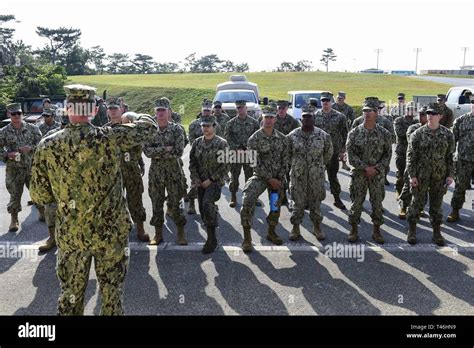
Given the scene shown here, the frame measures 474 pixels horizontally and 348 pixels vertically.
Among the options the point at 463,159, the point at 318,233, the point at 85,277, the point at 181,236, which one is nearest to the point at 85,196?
the point at 85,277

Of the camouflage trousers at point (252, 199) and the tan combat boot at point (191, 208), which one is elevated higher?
the camouflage trousers at point (252, 199)

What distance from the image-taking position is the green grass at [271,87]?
42138 mm

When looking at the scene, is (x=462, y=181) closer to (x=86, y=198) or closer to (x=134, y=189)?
(x=134, y=189)

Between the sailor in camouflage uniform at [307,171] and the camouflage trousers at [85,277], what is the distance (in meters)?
3.72

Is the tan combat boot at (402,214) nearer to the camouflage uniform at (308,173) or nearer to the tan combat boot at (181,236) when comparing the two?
the camouflage uniform at (308,173)

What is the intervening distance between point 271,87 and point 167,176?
53.7 m

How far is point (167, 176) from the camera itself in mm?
6641

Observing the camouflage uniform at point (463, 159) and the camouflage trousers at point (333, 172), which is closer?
the camouflage uniform at point (463, 159)

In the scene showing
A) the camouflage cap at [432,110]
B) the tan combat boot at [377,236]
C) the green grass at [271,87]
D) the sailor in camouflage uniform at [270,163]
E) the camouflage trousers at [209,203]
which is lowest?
the tan combat boot at [377,236]

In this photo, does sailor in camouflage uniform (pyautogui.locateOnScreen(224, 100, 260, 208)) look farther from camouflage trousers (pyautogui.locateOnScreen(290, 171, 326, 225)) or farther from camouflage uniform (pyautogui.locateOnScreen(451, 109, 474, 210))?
camouflage uniform (pyautogui.locateOnScreen(451, 109, 474, 210))

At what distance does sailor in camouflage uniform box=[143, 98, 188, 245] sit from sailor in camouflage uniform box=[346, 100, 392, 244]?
2.66 m

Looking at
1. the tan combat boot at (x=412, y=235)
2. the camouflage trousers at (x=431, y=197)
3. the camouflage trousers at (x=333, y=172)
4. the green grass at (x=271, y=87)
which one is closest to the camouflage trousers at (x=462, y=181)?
the camouflage trousers at (x=431, y=197)
